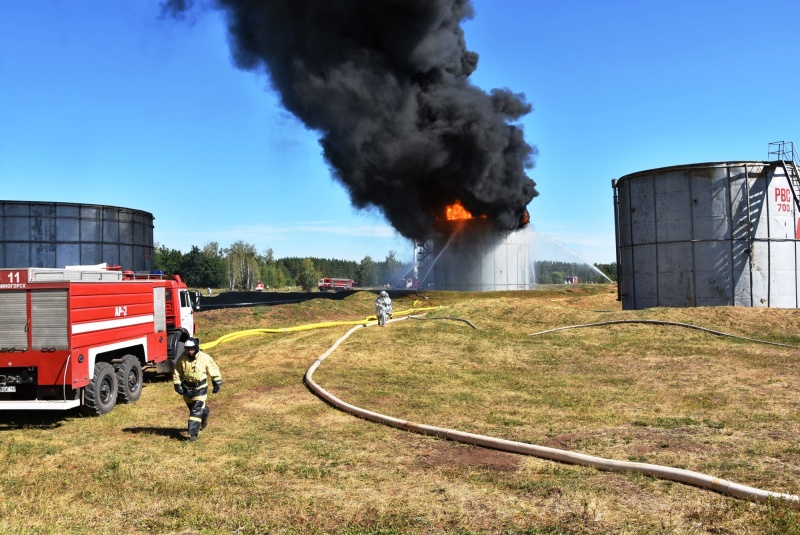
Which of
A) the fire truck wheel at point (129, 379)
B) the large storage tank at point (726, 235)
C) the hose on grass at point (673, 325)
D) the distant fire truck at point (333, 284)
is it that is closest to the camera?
the fire truck wheel at point (129, 379)

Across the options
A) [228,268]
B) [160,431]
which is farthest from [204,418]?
[228,268]

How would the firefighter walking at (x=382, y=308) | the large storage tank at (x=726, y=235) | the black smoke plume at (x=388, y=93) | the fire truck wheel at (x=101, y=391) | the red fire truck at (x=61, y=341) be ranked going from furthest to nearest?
the black smoke plume at (x=388, y=93), the large storage tank at (x=726, y=235), the firefighter walking at (x=382, y=308), the fire truck wheel at (x=101, y=391), the red fire truck at (x=61, y=341)

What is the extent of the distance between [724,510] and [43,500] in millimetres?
7913

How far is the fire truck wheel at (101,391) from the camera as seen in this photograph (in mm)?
12758

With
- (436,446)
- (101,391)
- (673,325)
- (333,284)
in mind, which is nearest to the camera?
(436,446)

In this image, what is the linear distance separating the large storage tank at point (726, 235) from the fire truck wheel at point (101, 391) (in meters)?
25.3

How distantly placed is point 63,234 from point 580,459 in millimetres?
43626

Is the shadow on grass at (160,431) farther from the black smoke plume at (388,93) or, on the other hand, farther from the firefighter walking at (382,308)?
the black smoke plume at (388,93)

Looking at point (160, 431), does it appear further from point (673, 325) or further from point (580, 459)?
point (673, 325)

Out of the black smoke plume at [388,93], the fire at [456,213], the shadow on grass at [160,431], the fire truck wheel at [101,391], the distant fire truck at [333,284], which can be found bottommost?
the shadow on grass at [160,431]

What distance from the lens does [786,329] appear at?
21.6 m

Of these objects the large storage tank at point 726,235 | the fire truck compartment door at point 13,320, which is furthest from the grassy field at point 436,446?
the large storage tank at point 726,235

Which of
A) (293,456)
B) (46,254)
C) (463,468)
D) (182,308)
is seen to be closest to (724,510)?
(463,468)

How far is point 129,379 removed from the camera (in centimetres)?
1479
